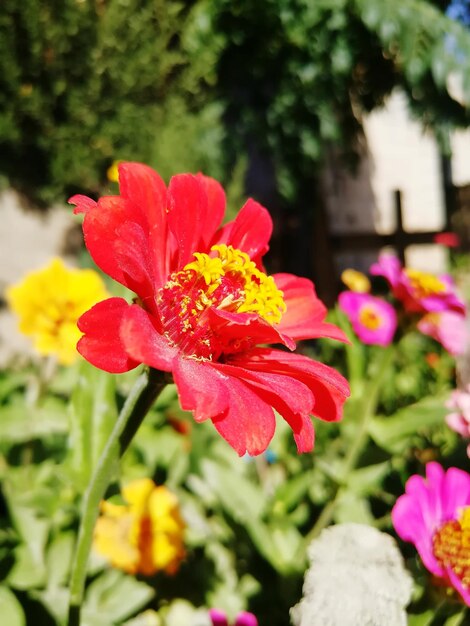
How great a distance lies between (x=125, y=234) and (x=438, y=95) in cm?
223

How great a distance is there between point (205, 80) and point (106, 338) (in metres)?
2.69

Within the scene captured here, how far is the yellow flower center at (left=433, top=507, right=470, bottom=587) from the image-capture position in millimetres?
509

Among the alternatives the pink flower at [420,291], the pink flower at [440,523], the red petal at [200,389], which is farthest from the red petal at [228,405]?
the pink flower at [420,291]

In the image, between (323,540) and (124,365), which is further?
(323,540)

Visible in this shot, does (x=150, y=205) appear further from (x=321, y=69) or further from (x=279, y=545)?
(x=321, y=69)

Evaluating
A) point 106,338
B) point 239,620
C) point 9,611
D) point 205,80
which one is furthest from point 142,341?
point 205,80

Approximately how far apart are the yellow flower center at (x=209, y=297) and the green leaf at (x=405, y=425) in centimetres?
52

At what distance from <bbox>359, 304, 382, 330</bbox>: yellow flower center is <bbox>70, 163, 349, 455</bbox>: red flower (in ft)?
1.66

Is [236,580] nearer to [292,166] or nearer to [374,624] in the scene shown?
[374,624]

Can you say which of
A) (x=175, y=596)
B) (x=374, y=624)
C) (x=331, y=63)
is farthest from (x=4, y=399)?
(x=331, y=63)

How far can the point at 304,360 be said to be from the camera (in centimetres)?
45

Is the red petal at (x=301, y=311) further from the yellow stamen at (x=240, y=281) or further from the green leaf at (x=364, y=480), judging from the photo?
the green leaf at (x=364, y=480)

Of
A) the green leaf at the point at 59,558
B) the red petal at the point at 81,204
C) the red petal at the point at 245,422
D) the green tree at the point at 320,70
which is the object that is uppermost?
the green tree at the point at 320,70

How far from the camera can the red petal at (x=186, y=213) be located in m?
0.46
